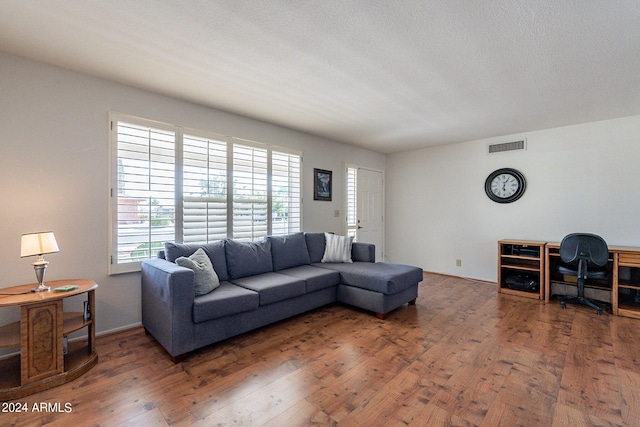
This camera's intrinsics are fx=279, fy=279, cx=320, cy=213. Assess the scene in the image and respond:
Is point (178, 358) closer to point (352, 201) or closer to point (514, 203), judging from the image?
point (352, 201)

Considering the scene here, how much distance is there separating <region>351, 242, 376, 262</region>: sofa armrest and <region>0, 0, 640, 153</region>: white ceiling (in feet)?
6.21

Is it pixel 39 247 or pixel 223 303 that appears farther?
pixel 223 303

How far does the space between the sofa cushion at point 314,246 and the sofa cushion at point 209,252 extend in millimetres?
1270

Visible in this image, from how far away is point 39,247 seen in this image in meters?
2.02

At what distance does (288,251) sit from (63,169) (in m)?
2.40

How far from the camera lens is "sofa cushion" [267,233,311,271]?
3.59 metres

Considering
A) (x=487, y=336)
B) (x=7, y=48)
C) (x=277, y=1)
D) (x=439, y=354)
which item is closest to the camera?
(x=277, y=1)

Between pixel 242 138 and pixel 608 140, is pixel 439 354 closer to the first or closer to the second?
pixel 242 138

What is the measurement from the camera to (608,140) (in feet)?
12.4

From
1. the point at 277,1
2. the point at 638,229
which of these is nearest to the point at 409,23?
the point at 277,1

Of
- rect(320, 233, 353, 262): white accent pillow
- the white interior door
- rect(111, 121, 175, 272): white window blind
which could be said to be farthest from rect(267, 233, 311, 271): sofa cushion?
the white interior door

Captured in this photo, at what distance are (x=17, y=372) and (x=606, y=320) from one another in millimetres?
5493

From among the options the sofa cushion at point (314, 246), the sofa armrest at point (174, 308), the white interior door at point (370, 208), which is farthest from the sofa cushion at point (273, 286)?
the white interior door at point (370, 208)

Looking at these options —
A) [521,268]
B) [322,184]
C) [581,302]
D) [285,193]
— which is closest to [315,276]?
[285,193]
